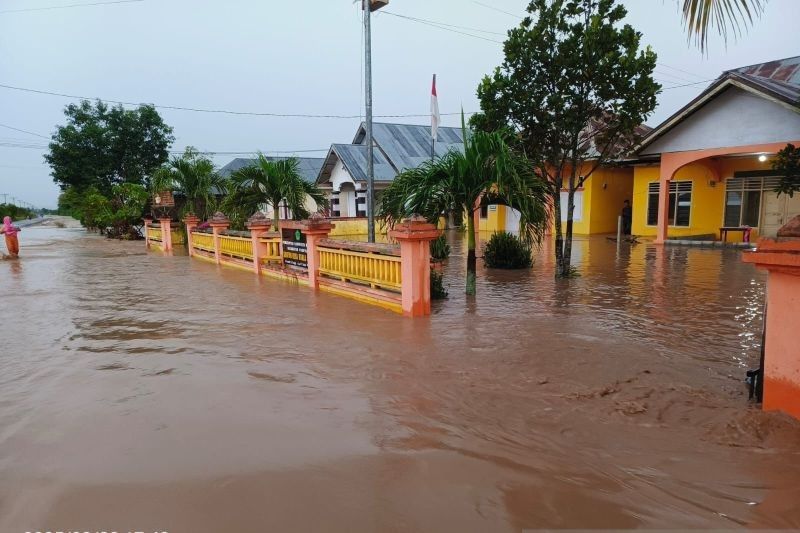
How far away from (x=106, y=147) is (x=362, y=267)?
3152 centimetres

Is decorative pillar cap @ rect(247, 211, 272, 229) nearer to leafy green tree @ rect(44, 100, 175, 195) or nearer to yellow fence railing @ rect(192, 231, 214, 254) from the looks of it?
yellow fence railing @ rect(192, 231, 214, 254)

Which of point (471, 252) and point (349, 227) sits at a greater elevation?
point (471, 252)

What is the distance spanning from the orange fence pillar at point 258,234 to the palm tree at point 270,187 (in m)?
1.27

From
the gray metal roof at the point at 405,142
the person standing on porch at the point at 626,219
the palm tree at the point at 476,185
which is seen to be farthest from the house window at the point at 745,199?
the palm tree at the point at 476,185

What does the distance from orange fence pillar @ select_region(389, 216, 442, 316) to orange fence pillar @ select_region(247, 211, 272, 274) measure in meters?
6.05

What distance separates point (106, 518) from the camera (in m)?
2.64

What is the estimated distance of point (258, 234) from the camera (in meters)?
12.4

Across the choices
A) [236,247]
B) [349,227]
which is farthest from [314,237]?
[349,227]

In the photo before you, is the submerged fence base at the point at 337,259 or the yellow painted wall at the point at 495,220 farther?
the yellow painted wall at the point at 495,220

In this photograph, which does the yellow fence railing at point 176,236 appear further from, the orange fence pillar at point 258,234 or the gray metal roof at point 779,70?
the gray metal roof at point 779,70

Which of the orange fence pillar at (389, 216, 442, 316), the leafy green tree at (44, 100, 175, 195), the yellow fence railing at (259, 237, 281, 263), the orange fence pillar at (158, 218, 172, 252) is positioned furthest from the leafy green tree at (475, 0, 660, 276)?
the leafy green tree at (44, 100, 175, 195)

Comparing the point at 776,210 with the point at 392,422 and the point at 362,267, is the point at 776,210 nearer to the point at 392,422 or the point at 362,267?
the point at 362,267

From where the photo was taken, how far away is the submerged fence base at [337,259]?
7.09 meters

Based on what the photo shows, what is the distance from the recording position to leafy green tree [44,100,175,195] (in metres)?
32.6
